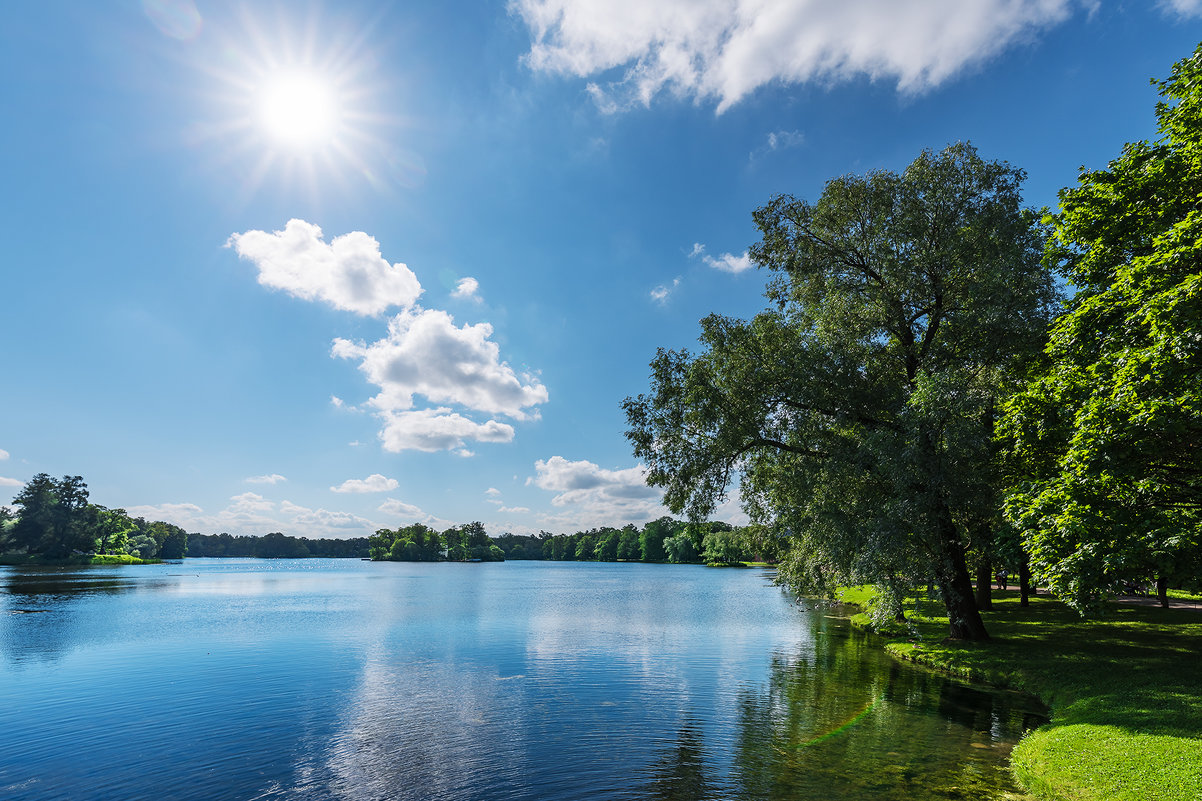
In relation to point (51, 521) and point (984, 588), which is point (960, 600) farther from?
point (51, 521)

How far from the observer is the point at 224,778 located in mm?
14812

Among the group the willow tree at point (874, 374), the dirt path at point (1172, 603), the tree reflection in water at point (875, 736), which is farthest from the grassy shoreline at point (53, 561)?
the dirt path at point (1172, 603)

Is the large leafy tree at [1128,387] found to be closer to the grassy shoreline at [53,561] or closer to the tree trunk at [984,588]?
the tree trunk at [984,588]

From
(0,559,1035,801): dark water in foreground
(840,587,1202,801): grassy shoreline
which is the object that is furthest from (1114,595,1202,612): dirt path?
(0,559,1035,801): dark water in foreground

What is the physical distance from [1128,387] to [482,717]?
21.1 m

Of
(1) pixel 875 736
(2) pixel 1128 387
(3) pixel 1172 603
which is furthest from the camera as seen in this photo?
(3) pixel 1172 603

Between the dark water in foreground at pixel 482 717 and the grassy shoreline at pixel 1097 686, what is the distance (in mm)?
1409

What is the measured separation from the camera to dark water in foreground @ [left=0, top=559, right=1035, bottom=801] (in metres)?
14.4

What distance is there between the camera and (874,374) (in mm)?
29141

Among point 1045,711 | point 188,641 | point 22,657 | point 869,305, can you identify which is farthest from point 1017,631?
point 22,657

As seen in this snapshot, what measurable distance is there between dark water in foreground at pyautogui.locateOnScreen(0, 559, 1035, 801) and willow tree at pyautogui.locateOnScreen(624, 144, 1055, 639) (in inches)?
269

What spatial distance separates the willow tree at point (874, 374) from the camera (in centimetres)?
2434

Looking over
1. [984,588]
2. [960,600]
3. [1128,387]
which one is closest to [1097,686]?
[960,600]

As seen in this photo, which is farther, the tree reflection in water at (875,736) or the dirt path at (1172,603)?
the dirt path at (1172,603)
